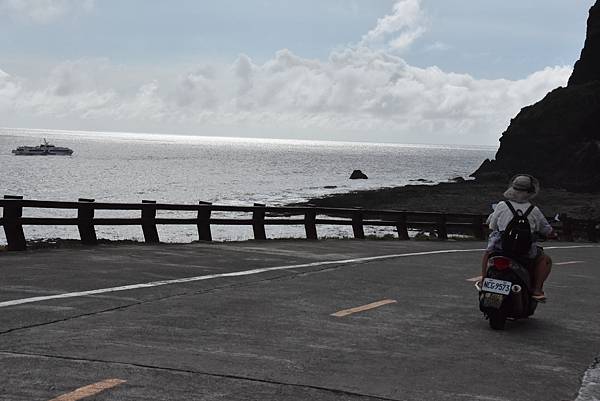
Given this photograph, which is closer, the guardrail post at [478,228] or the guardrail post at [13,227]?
the guardrail post at [13,227]

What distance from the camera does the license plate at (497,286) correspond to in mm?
7945

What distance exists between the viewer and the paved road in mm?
5406

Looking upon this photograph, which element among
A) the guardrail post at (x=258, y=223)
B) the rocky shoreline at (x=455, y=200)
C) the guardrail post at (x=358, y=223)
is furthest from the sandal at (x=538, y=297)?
the rocky shoreline at (x=455, y=200)

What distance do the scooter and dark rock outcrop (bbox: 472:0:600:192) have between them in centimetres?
9137

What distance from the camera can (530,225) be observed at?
8297 mm

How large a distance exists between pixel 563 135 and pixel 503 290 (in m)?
112

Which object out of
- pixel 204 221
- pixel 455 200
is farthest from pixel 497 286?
pixel 455 200

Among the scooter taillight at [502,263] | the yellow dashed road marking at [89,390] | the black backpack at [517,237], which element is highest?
the black backpack at [517,237]

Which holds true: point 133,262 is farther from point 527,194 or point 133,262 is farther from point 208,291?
point 527,194

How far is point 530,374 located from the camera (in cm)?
621

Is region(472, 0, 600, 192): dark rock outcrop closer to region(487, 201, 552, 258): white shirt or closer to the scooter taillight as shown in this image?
region(487, 201, 552, 258): white shirt

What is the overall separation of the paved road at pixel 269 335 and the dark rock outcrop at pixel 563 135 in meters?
89.6

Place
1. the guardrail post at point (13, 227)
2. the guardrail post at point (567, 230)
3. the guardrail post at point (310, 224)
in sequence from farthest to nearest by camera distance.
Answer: the guardrail post at point (567, 230) → the guardrail post at point (310, 224) → the guardrail post at point (13, 227)

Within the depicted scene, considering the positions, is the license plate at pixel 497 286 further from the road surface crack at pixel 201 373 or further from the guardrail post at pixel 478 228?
the guardrail post at pixel 478 228
